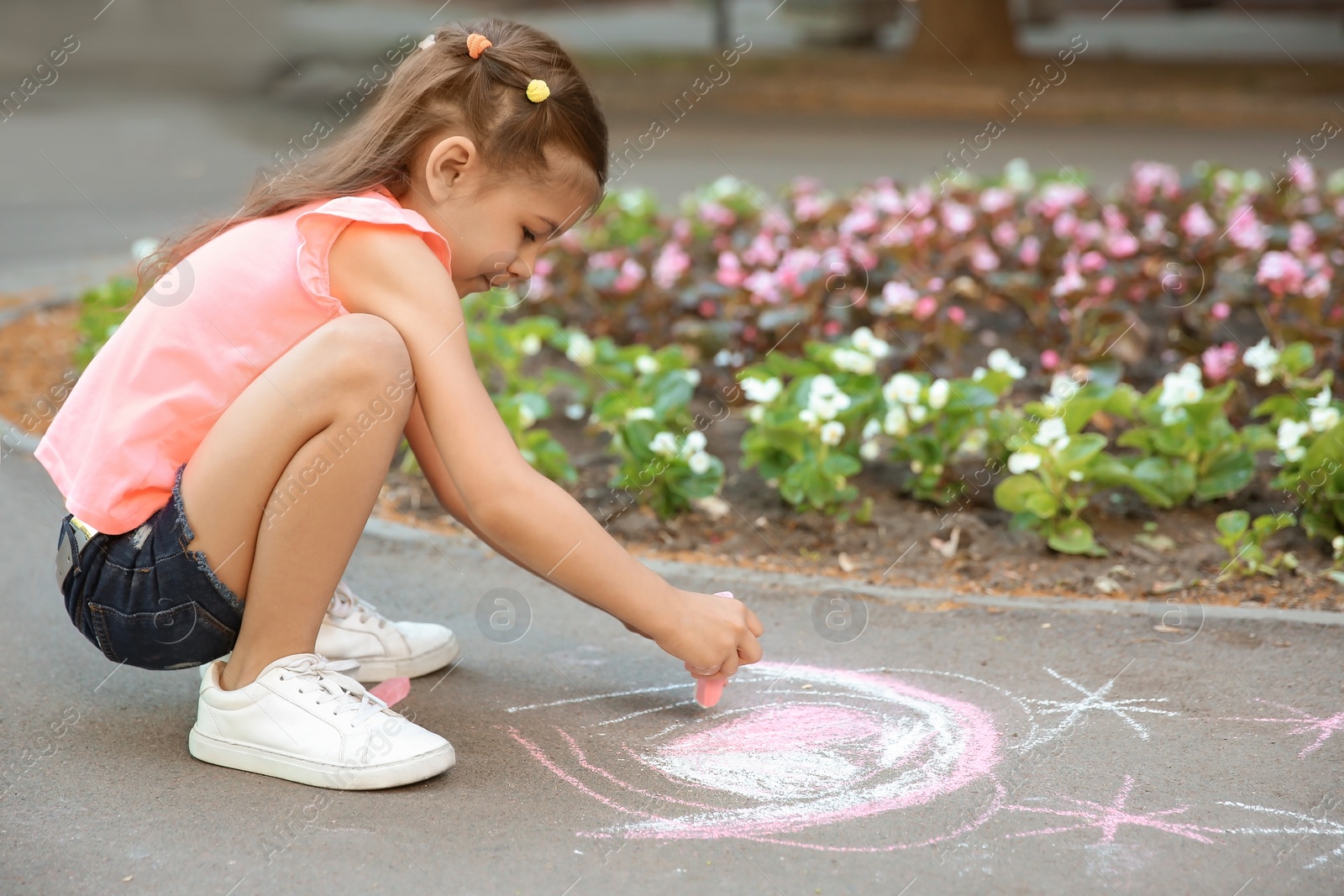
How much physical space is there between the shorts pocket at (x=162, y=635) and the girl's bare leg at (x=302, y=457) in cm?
9

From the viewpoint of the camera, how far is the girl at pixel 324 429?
2.01 meters

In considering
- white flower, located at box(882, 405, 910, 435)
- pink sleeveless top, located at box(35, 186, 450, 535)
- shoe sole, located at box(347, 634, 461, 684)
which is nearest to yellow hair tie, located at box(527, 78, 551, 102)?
pink sleeveless top, located at box(35, 186, 450, 535)

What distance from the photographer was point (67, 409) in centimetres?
215

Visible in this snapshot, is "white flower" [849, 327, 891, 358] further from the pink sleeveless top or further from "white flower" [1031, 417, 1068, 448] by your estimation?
the pink sleeveless top

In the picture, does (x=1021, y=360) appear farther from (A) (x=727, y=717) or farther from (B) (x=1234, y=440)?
(A) (x=727, y=717)

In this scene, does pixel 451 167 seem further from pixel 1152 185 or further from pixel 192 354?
pixel 1152 185

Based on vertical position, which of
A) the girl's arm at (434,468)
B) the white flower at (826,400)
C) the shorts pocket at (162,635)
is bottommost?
the white flower at (826,400)

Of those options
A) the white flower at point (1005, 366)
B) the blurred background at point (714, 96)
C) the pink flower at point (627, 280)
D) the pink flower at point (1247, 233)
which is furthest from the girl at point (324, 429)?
the blurred background at point (714, 96)

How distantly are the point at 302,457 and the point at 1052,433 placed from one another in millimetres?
1783

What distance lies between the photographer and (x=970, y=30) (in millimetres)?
14242

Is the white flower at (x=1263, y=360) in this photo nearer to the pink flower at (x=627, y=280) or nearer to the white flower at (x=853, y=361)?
the white flower at (x=853, y=361)

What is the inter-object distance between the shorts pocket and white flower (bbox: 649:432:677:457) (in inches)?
51.9

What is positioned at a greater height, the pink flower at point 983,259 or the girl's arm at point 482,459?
the girl's arm at point 482,459

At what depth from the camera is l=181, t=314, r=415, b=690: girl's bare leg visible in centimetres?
199
